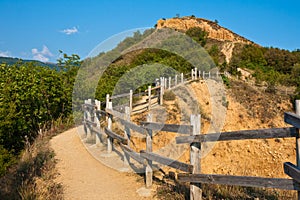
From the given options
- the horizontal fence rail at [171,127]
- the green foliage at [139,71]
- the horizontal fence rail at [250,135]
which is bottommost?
the horizontal fence rail at [250,135]

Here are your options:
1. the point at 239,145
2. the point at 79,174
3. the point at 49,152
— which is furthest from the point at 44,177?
the point at 239,145

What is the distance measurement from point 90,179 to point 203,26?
82.6 metres

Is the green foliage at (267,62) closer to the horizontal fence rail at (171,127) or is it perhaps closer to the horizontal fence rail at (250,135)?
the horizontal fence rail at (171,127)

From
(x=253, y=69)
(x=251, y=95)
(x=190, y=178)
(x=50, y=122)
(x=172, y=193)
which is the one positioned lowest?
(x=172, y=193)

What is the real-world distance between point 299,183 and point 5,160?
24.3ft

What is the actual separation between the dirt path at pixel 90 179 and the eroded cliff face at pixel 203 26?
75.8 metres

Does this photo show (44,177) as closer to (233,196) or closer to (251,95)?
(233,196)

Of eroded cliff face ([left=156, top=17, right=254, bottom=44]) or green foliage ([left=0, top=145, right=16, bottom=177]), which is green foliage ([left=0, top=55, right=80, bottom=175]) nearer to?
green foliage ([left=0, top=145, right=16, bottom=177])

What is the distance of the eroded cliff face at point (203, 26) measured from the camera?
81438 millimetres

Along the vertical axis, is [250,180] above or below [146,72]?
below

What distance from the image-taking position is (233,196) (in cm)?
467

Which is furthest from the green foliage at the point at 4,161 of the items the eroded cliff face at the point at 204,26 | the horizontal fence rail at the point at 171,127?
the eroded cliff face at the point at 204,26

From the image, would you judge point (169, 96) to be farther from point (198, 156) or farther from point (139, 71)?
point (198, 156)

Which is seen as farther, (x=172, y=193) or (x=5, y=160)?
(x=5, y=160)
